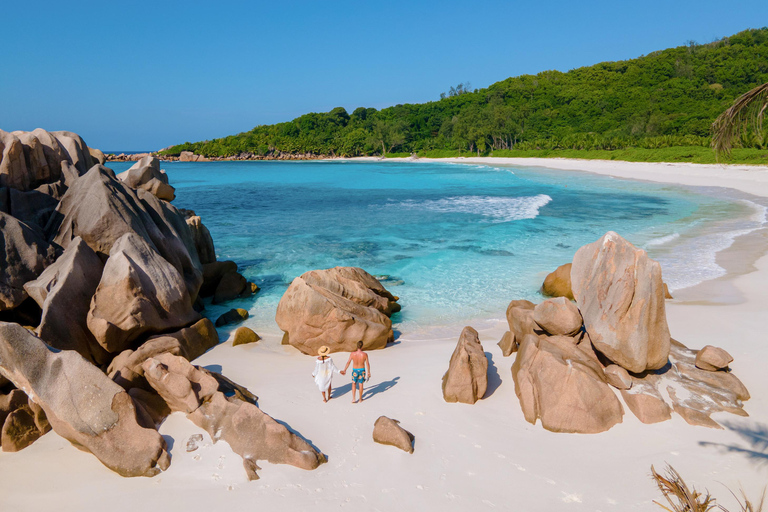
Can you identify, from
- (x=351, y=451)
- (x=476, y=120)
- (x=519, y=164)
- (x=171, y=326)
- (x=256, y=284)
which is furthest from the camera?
(x=476, y=120)

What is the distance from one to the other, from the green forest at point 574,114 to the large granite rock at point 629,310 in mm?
71281

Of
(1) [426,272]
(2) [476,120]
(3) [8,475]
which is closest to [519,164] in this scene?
(2) [476,120]

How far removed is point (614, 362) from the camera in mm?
7742

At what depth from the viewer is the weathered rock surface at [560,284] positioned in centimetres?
1379

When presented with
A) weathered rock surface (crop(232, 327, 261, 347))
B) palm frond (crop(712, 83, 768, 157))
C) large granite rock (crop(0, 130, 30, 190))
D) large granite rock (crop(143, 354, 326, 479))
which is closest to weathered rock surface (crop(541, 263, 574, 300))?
palm frond (crop(712, 83, 768, 157))

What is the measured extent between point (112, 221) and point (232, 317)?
151 inches

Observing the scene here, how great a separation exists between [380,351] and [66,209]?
8.95 meters

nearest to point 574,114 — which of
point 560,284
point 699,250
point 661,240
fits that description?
point 661,240

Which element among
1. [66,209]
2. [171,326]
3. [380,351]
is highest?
[66,209]

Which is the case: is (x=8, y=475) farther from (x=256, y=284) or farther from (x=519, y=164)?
(x=519, y=164)

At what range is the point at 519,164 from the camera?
89.2m

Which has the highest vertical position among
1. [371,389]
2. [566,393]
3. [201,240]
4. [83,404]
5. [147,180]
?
[147,180]

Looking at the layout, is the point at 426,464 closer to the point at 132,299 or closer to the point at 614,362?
the point at 614,362

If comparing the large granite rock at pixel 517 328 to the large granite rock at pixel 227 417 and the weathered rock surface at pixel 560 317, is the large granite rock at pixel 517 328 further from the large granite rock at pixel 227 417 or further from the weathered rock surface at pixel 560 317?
the large granite rock at pixel 227 417
